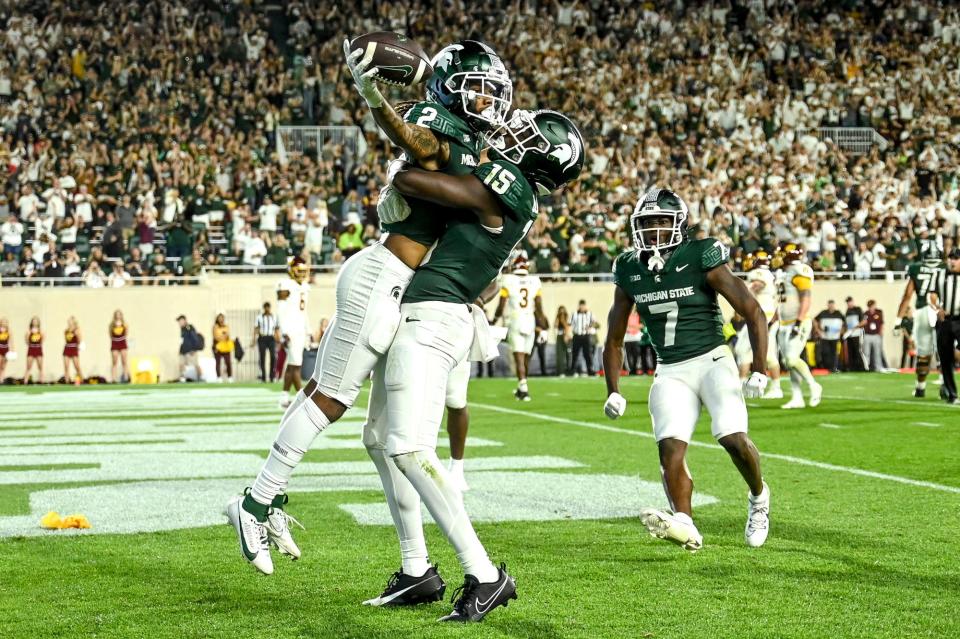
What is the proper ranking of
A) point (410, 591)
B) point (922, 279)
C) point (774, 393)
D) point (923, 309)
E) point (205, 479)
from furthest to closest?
point (774, 393), point (923, 309), point (922, 279), point (205, 479), point (410, 591)

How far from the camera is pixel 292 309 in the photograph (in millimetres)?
15234

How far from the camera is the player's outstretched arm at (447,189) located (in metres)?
4.21

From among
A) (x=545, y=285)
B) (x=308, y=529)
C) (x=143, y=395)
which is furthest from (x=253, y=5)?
(x=308, y=529)

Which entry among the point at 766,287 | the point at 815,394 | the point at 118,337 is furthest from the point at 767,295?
the point at 118,337

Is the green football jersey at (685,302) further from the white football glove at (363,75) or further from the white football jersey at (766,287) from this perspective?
the white football jersey at (766,287)

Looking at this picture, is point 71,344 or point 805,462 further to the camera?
point 71,344

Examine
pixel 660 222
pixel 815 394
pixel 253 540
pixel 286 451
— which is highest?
pixel 660 222

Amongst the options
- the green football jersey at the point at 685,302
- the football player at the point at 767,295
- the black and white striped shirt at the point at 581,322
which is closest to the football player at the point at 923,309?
the football player at the point at 767,295

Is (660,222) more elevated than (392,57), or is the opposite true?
(392,57)

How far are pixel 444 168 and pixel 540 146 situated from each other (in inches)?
15.3

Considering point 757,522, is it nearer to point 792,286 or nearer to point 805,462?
point 805,462

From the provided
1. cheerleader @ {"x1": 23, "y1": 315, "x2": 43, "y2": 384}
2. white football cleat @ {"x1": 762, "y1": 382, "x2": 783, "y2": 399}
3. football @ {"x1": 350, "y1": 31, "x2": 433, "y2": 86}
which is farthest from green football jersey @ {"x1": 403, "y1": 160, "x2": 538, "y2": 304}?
cheerleader @ {"x1": 23, "y1": 315, "x2": 43, "y2": 384}

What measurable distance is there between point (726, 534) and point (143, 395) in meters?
14.6

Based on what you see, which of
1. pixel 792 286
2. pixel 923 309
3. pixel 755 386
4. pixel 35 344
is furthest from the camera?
pixel 35 344
